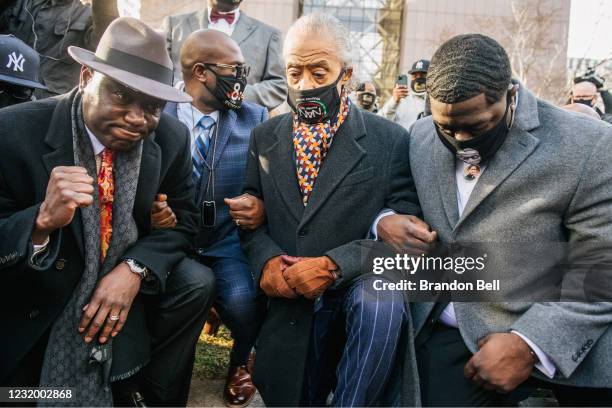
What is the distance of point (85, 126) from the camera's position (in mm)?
2787

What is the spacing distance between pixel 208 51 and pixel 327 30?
1049 millimetres

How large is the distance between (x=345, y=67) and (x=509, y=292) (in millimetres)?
1531

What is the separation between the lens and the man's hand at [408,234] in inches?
107

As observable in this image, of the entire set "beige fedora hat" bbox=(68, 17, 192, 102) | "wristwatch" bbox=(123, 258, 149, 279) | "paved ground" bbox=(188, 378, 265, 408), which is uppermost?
"beige fedora hat" bbox=(68, 17, 192, 102)

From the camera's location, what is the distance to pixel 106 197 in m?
2.81

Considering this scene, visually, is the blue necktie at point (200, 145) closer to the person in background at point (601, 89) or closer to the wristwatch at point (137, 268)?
the wristwatch at point (137, 268)

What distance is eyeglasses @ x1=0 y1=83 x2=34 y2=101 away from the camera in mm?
3809

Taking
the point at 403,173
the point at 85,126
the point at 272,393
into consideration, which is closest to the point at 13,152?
the point at 85,126

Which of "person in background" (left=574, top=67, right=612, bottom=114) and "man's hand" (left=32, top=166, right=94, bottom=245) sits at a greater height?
"man's hand" (left=32, top=166, right=94, bottom=245)

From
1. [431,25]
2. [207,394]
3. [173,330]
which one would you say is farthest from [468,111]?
[431,25]

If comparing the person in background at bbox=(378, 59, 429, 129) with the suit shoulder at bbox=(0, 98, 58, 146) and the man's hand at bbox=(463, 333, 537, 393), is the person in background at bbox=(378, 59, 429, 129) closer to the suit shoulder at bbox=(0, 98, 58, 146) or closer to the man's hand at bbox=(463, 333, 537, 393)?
the man's hand at bbox=(463, 333, 537, 393)

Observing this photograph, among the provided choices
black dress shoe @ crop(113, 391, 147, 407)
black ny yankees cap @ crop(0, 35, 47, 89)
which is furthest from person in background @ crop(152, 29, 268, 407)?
black ny yankees cap @ crop(0, 35, 47, 89)

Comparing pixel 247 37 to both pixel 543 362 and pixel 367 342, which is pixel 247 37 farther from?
pixel 543 362

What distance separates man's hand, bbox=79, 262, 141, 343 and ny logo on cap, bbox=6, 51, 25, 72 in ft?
6.40
